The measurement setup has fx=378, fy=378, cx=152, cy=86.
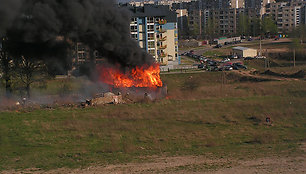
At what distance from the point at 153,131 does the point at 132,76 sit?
1151cm

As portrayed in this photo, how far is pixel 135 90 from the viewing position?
34344 millimetres

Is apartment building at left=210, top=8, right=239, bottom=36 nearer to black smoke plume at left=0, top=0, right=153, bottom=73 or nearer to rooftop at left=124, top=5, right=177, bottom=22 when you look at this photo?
rooftop at left=124, top=5, right=177, bottom=22

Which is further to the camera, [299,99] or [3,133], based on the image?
[299,99]

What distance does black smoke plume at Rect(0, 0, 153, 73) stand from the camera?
903 inches

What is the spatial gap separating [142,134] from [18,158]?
711cm

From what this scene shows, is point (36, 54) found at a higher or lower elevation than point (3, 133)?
higher

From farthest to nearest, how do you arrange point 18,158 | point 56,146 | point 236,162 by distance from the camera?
point 56,146, point 18,158, point 236,162

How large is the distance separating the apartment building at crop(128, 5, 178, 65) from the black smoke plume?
22279 mm

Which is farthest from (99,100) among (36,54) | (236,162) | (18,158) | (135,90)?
(236,162)

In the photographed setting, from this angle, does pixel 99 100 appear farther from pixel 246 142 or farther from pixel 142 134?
pixel 246 142

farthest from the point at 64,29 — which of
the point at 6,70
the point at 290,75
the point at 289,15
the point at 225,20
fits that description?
the point at 289,15

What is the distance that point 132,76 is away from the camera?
33.7m

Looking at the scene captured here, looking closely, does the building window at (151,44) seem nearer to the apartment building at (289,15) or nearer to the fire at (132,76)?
the fire at (132,76)

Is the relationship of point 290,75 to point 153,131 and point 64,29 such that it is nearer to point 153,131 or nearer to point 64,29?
point 153,131
